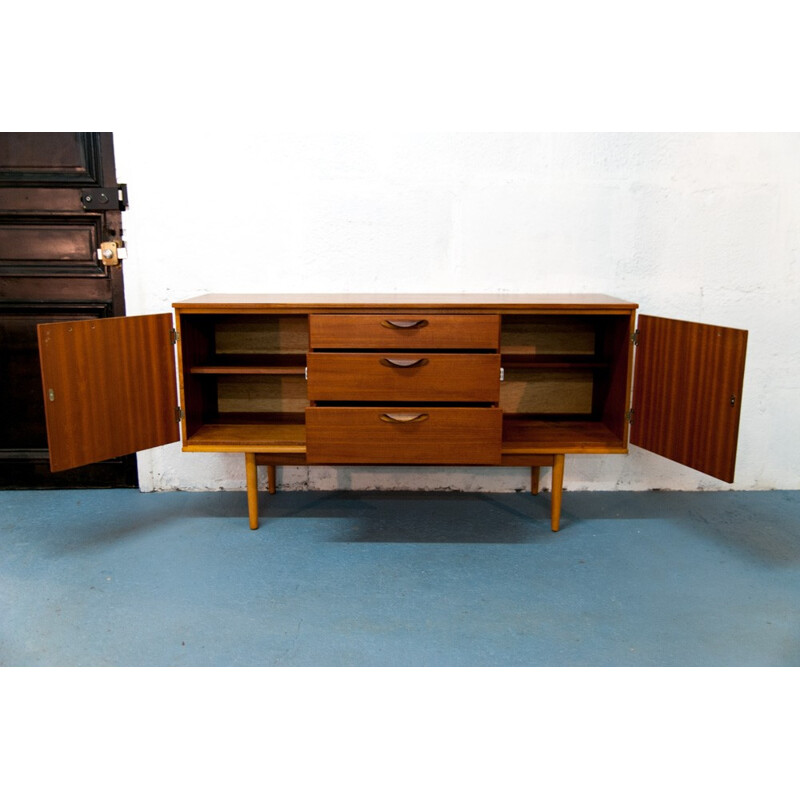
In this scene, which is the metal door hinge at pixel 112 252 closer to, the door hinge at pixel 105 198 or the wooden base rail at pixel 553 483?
the door hinge at pixel 105 198

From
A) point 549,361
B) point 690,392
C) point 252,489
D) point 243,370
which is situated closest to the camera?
point 690,392

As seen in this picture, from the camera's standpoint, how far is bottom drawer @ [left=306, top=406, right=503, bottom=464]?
2.46 m

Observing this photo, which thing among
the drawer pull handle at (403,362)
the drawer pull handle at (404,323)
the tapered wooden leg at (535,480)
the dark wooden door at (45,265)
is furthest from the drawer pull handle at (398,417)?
the dark wooden door at (45,265)

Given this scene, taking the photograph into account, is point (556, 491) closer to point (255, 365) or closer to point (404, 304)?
point (404, 304)

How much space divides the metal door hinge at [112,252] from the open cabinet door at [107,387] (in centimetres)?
67

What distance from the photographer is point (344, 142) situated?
2943 millimetres

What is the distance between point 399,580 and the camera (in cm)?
240

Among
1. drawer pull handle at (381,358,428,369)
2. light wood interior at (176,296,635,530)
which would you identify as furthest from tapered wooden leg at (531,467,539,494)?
drawer pull handle at (381,358,428,369)

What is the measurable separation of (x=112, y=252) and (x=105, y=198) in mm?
228

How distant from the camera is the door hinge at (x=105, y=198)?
118 inches

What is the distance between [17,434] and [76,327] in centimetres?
121

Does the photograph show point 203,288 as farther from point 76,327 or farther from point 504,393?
point 504,393

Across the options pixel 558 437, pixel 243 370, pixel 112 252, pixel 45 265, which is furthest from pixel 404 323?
pixel 45 265

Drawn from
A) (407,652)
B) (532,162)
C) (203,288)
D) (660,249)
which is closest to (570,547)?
(407,652)
